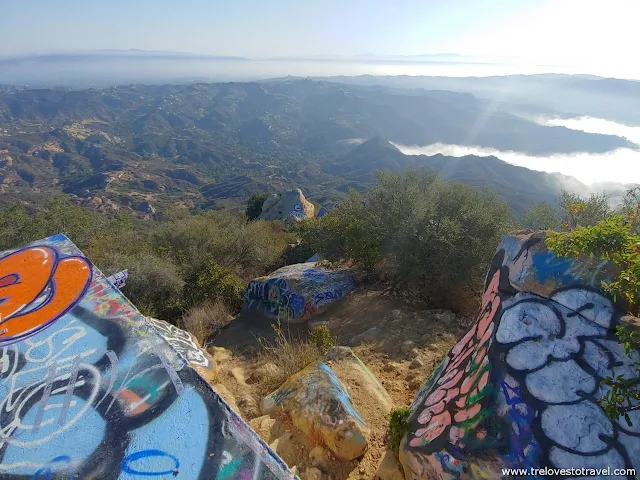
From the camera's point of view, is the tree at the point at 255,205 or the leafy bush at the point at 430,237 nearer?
the leafy bush at the point at 430,237

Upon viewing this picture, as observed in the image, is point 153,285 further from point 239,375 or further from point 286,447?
point 286,447

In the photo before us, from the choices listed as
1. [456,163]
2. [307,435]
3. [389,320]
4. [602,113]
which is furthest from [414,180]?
[602,113]

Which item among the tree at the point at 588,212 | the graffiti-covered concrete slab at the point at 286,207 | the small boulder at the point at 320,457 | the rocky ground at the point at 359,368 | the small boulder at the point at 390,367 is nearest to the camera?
the small boulder at the point at 320,457

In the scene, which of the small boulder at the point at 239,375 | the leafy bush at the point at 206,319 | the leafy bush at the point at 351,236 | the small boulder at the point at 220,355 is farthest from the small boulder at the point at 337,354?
the leafy bush at the point at 351,236

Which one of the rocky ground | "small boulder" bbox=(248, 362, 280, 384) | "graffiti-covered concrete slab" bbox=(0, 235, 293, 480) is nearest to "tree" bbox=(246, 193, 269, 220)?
the rocky ground

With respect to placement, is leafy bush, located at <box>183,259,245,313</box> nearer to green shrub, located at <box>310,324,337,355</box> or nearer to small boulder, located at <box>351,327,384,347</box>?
small boulder, located at <box>351,327,384,347</box>

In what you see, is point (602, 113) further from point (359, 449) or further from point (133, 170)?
point (359, 449)

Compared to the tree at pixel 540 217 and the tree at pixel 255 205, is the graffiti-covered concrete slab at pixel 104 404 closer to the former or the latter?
the tree at pixel 540 217
